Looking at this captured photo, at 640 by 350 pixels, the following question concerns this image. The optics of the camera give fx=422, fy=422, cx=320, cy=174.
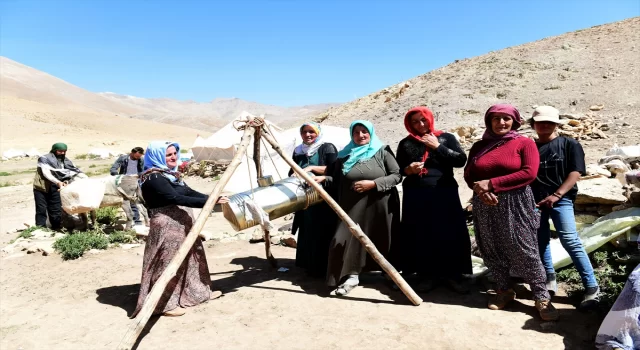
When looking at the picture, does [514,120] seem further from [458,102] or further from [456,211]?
[458,102]

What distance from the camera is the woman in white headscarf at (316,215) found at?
448 cm

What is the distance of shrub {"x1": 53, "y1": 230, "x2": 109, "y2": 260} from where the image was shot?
599 centimetres

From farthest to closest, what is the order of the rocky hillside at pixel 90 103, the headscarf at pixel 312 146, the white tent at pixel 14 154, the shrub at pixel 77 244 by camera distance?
1. the rocky hillside at pixel 90 103
2. the white tent at pixel 14 154
3. the shrub at pixel 77 244
4. the headscarf at pixel 312 146

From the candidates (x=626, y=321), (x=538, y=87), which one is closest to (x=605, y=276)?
(x=626, y=321)

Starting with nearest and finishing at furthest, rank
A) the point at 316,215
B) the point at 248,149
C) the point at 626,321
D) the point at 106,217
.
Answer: the point at 626,321, the point at 316,215, the point at 106,217, the point at 248,149

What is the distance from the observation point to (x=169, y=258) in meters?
3.82

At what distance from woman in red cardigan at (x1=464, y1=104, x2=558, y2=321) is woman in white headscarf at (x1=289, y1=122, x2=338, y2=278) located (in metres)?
1.63

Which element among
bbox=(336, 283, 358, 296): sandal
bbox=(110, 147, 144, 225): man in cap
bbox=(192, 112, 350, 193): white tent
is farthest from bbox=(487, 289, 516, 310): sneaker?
bbox=(192, 112, 350, 193): white tent

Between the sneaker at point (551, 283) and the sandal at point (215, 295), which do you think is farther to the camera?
the sandal at point (215, 295)

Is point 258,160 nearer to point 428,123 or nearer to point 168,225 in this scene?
point 168,225

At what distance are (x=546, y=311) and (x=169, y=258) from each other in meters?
3.18

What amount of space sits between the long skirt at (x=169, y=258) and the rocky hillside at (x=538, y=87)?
37.7 ft

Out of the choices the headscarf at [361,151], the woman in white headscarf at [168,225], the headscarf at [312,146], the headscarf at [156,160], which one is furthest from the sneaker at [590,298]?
the headscarf at [156,160]

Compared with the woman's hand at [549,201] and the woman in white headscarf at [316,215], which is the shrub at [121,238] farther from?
the woman's hand at [549,201]
